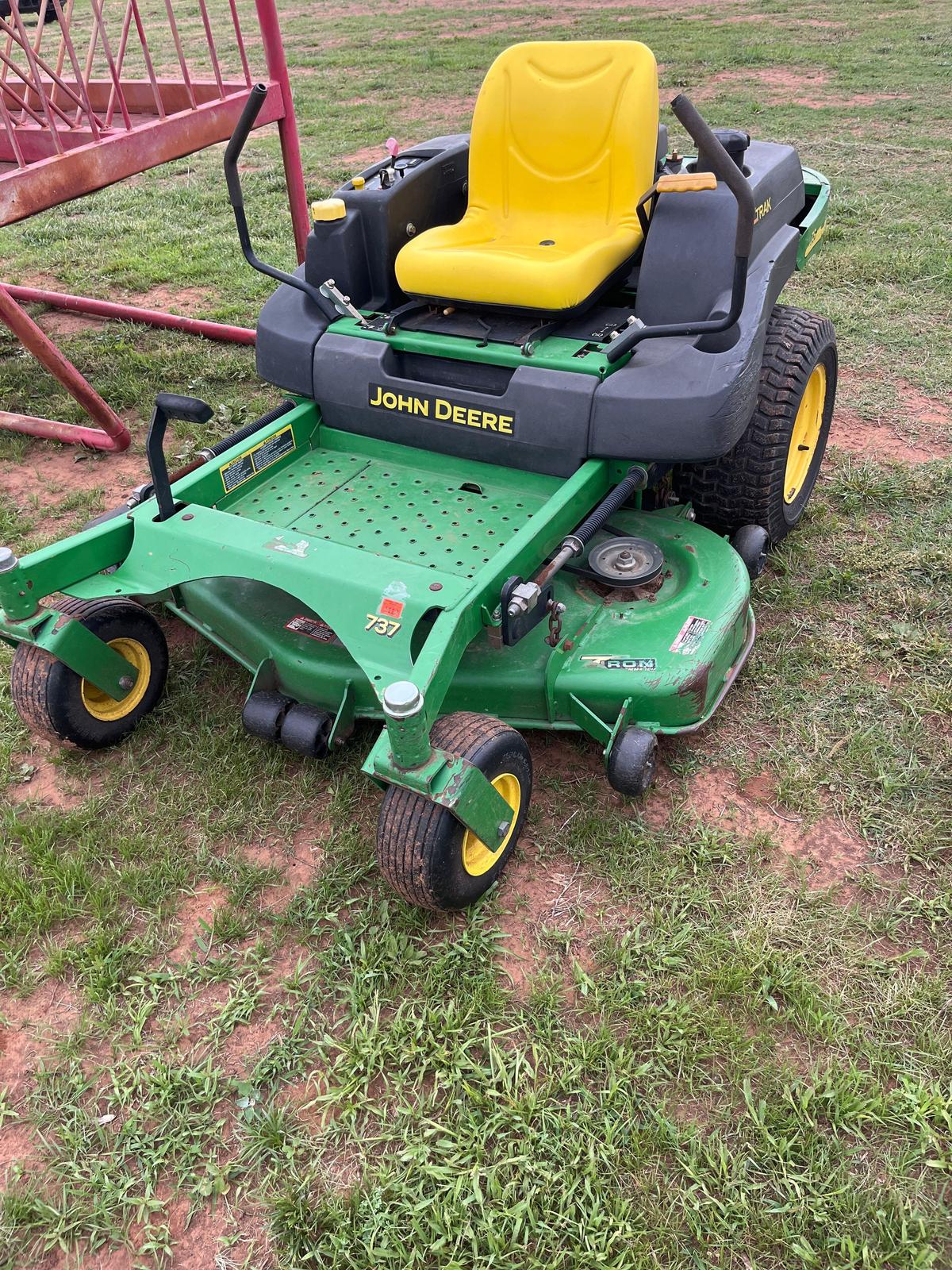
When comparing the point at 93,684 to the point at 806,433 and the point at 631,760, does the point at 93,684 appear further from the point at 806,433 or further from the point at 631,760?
the point at 806,433

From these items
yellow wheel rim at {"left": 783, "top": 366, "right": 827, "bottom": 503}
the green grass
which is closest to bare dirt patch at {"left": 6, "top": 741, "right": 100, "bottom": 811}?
the green grass

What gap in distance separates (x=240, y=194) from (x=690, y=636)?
1.79m

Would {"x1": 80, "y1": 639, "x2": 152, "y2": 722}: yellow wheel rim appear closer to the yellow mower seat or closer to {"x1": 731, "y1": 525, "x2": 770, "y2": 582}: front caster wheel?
the yellow mower seat

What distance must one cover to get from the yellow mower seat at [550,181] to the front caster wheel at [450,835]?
4.30 feet

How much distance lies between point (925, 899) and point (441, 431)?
172 cm

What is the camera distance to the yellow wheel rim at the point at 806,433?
11.1ft

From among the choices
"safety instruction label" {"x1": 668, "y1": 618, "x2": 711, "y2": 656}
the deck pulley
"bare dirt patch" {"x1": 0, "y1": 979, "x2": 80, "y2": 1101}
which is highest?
the deck pulley

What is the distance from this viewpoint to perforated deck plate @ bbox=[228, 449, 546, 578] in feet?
8.57

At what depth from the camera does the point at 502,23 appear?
1258cm

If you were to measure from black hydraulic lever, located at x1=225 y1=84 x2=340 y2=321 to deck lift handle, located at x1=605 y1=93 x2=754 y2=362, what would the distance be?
1029mm

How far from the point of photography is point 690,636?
245 centimetres

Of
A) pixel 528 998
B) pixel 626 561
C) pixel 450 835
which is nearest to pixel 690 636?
pixel 626 561

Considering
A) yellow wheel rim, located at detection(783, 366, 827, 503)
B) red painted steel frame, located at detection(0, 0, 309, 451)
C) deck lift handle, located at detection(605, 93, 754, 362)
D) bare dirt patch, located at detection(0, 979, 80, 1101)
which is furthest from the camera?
red painted steel frame, located at detection(0, 0, 309, 451)

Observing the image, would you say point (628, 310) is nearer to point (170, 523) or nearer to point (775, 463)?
point (775, 463)
